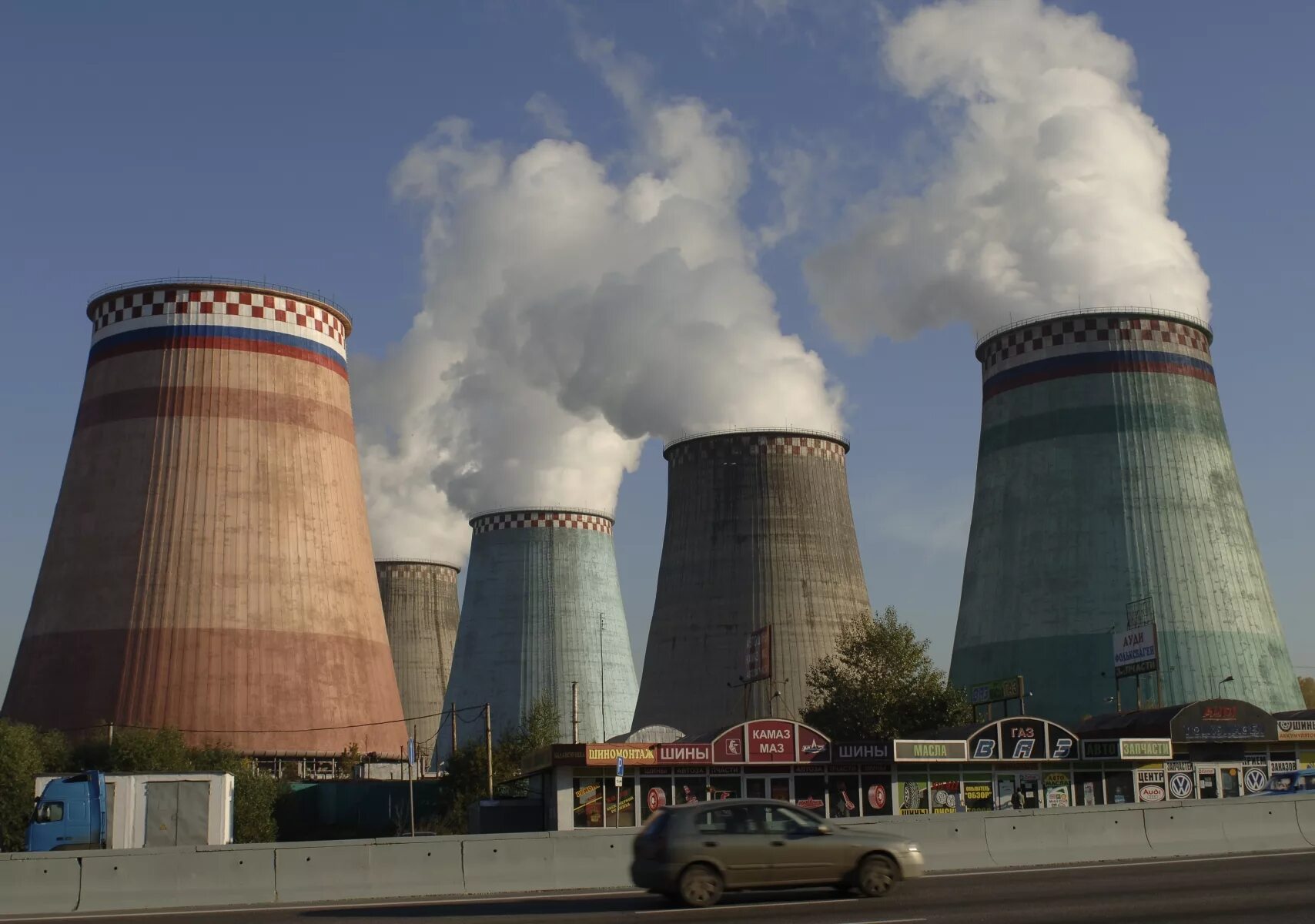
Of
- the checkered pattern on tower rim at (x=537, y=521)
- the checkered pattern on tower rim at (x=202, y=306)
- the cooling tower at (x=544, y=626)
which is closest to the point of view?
the checkered pattern on tower rim at (x=202, y=306)

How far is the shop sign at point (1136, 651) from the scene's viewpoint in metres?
43.8

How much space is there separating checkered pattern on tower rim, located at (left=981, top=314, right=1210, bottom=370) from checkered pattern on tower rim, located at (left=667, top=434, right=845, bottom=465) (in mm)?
9728

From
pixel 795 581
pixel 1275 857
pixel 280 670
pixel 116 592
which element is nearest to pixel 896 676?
pixel 795 581

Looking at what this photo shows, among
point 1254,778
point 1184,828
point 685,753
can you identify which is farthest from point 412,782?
point 1184,828

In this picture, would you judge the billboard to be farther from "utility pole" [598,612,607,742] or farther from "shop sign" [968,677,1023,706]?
"utility pole" [598,612,607,742]

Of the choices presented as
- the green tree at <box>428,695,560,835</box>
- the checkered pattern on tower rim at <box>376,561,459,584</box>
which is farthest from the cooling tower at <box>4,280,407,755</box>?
the checkered pattern on tower rim at <box>376,561,459,584</box>

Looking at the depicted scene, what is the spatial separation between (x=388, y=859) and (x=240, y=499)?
2946 cm

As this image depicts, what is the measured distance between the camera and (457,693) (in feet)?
238

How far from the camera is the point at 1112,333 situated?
50312 millimetres

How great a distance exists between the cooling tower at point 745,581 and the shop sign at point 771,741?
64.6ft

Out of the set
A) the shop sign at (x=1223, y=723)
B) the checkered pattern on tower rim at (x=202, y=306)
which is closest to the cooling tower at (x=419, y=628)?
the checkered pattern on tower rim at (x=202, y=306)

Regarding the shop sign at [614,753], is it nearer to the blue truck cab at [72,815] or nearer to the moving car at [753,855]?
the blue truck cab at [72,815]

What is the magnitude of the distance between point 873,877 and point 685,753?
687 inches

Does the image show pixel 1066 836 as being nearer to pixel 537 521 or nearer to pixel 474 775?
pixel 474 775
